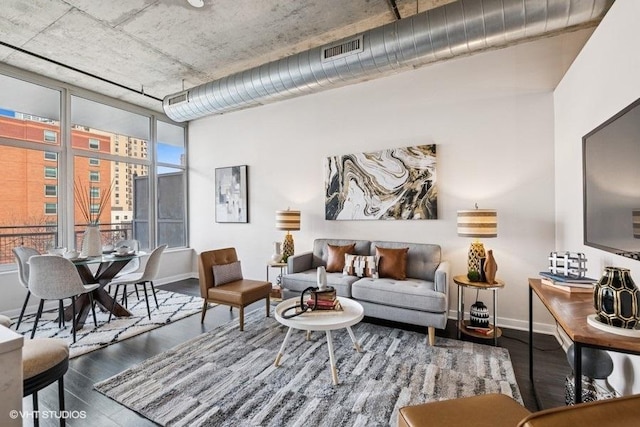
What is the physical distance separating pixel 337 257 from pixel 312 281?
53cm

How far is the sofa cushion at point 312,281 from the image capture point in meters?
3.23

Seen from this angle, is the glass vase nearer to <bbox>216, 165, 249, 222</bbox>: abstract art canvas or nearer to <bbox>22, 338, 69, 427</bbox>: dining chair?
<bbox>216, 165, 249, 222</bbox>: abstract art canvas

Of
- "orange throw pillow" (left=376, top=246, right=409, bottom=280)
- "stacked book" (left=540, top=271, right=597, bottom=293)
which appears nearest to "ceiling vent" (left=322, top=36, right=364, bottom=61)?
"orange throw pillow" (left=376, top=246, right=409, bottom=280)

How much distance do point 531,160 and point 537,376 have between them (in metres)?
2.10

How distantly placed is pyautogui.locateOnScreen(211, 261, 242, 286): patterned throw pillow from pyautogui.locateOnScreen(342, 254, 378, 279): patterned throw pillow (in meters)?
1.34

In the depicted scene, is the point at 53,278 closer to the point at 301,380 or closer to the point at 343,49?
the point at 301,380

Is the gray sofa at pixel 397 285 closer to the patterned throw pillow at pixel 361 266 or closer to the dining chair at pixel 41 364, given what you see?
the patterned throw pillow at pixel 361 266

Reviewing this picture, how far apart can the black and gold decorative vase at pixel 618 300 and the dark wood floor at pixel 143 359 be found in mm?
980

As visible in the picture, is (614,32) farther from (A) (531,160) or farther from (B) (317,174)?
(B) (317,174)

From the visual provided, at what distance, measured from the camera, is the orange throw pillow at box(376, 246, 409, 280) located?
337 cm

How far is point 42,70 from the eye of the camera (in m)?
3.91

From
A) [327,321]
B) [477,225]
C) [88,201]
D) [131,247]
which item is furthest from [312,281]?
[88,201]

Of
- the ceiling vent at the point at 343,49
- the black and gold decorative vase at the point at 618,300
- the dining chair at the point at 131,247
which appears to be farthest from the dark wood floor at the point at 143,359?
the ceiling vent at the point at 343,49

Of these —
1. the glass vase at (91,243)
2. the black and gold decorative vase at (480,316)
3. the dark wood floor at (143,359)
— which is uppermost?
the glass vase at (91,243)
